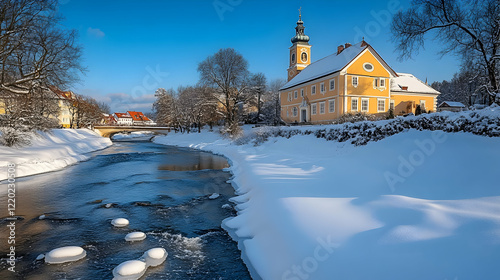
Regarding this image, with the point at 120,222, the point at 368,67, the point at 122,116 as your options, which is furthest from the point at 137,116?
the point at 120,222

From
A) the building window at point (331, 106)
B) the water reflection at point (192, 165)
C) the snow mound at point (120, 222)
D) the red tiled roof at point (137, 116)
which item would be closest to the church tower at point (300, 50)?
the building window at point (331, 106)

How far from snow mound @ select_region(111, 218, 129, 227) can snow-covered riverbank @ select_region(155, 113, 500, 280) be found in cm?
334

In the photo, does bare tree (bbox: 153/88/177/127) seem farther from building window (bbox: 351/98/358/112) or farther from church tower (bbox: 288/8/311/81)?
building window (bbox: 351/98/358/112)

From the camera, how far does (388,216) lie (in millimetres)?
5402

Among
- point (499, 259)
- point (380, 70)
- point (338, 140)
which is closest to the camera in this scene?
point (499, 259)

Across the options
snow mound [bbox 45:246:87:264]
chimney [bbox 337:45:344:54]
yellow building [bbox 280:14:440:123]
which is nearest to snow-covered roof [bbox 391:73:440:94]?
yellow building [bbox 280:14:440:123]

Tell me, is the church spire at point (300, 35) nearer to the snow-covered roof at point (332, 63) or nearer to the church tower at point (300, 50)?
the church tower at point (300, 50)

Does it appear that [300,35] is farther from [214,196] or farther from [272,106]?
[214,196]

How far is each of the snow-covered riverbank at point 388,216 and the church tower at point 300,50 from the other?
4194 cm

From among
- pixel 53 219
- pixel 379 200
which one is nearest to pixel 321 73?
pixel 379 200

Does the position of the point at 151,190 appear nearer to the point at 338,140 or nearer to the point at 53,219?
the point at 53,219

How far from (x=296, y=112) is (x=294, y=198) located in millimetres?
34578

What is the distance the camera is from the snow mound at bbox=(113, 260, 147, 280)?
5.16m

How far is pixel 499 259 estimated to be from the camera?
11.2 ft
